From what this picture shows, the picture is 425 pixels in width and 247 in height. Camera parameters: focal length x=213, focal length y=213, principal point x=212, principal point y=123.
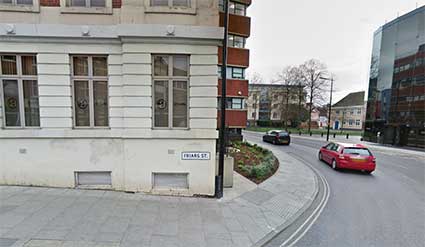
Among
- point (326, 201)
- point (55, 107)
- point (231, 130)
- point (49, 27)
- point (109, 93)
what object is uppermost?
point (49, 27)

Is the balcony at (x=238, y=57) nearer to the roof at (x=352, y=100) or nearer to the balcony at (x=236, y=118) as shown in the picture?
the balcony at (x=236, y=118)

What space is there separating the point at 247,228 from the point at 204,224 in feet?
3.18

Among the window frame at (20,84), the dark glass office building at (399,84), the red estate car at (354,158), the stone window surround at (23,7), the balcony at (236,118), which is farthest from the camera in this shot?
the dark glass office building at (399,84)

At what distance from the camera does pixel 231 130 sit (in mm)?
18500

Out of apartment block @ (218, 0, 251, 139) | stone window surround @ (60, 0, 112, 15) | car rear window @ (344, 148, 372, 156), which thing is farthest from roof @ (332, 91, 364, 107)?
stone window surround @ (60, 0, 112, 15)

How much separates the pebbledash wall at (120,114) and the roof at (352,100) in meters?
74.9

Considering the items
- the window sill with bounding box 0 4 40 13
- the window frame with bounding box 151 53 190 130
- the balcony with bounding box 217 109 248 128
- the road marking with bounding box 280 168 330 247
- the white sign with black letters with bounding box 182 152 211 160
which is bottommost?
the road marking with bounding box 280 168 330 247

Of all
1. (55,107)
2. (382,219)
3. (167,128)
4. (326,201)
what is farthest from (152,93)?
(382,219)

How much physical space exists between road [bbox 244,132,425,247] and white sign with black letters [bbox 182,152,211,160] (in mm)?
3112

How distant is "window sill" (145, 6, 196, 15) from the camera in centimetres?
616

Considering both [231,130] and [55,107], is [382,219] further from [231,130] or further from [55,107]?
[231,130]

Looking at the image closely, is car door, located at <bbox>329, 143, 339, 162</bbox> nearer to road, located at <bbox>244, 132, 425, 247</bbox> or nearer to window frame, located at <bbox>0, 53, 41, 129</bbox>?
road, located at <bbox>244, 132, 425, 247</bbox>

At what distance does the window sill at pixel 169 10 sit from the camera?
616 centimetres

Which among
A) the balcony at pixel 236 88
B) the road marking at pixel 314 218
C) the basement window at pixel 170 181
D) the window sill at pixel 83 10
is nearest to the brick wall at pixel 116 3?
the window sill at pixel 83 10
